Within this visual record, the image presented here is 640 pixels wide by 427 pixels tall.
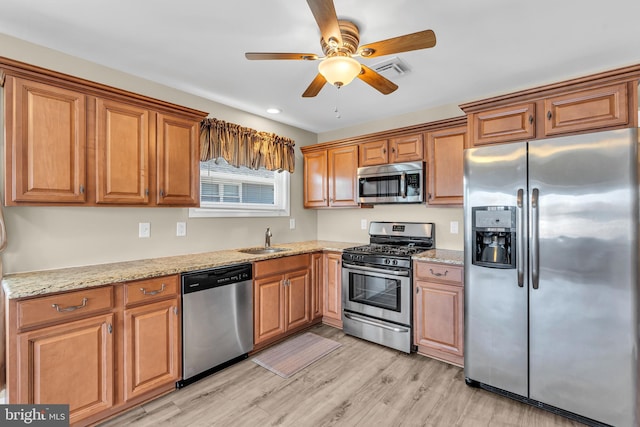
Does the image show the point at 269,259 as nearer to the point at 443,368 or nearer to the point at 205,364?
the point at 205,364

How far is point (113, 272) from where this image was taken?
210 centimetres

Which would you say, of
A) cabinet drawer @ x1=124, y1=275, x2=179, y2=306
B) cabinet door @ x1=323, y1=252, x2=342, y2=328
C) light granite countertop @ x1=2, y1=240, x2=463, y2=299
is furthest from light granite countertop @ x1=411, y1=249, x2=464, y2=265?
cabinet drawer @ x1=124, y1=275, x2=179, y2=306

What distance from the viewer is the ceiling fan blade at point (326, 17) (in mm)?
1339

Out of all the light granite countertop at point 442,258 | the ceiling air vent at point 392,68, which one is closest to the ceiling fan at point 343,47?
the ceiling air vent at point 392,68

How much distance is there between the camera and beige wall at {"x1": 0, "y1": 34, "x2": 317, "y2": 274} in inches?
Answer: 82.8

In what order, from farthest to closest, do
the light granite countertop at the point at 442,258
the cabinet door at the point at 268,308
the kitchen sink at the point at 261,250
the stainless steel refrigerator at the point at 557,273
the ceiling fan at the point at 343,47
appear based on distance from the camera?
the kitchen sink at the point at 261,250 < the cabinet door at the point at 268,308 < the light granite countertop at the point at 442,258 < the stainless steel refrigerator at the point at 557,273 < the ceiling fan at the point at 343,47

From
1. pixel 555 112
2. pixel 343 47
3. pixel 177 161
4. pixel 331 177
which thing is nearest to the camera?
pixel 343 47

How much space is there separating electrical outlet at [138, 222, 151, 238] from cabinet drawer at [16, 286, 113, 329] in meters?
0.80

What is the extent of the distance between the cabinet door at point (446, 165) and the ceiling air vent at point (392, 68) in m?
0.82

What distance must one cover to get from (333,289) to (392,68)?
7.71 feet

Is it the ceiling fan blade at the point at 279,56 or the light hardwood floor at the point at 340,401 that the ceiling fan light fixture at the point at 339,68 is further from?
the light hardwood floor at the point at 340,401

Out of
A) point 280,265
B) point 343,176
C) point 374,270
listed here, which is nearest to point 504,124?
point 374,270

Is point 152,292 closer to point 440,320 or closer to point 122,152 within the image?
point 122,152

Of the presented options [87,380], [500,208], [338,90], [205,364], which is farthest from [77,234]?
[500,208]
